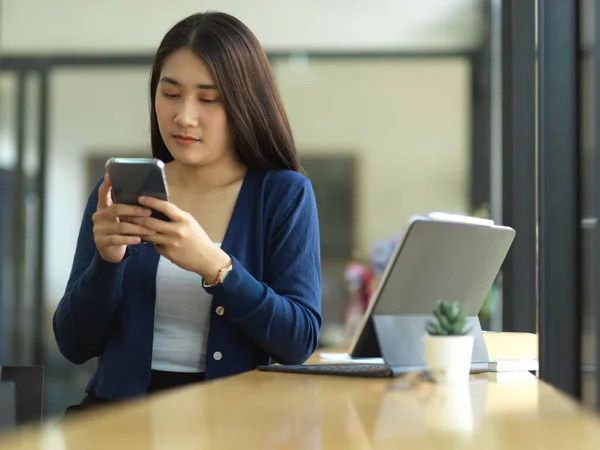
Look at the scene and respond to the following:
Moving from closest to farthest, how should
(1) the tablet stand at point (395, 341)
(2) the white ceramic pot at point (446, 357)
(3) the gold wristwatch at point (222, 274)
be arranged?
(2) the white ceramic pot at point (446, 357), (1) the tablet stand at point (395, 341), (3) the gold wristwatch at point (222, 274)

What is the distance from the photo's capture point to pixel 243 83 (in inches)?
78.4

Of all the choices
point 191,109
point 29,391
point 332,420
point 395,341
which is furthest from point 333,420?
point 191,109

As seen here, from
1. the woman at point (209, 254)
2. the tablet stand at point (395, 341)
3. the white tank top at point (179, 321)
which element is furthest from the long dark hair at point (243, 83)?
the tablet stand at point (395, 341)

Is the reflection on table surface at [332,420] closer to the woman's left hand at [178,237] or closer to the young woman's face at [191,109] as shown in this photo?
the woman's left hand at [178,237]

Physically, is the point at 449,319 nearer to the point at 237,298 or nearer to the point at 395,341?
the point at 395,341

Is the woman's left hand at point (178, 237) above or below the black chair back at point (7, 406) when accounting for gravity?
above

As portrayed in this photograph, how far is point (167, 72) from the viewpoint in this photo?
2.00 metres

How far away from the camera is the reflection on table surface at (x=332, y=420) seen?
926 millimetres

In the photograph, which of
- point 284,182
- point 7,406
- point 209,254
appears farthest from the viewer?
point 284,182

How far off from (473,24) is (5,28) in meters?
2.69

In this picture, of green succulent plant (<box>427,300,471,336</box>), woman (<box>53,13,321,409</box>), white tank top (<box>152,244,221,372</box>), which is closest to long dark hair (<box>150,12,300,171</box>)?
woman (<box>53,13,321,409</box>)

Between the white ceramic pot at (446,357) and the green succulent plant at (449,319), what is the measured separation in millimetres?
17

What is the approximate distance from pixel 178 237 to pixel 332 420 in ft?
2.11

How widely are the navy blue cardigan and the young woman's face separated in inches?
5.3
